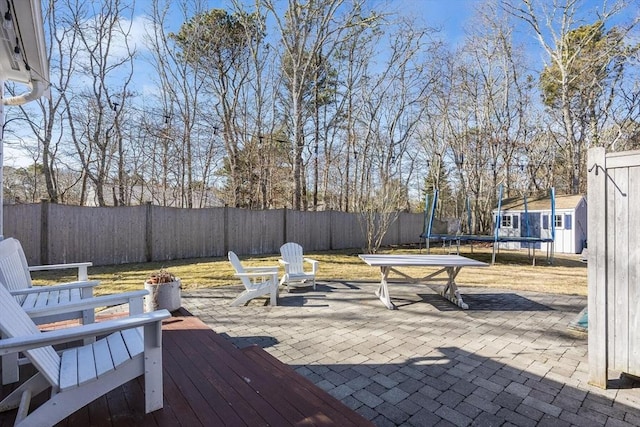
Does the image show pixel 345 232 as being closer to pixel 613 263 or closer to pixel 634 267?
pixel 613 263

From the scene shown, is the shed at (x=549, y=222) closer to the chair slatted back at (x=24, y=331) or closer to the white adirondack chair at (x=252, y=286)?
the white adirondack chair at (x=252, y=286)

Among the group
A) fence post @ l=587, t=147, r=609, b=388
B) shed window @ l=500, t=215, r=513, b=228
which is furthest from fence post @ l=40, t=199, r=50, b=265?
shed window @ l=500, t=215, r=513, b=228

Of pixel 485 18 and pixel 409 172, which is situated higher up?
pixel 485 18

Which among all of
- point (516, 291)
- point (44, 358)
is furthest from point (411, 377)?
point (516, 291)

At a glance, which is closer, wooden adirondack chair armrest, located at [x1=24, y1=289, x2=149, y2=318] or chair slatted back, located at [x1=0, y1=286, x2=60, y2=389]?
chair slatted back, located at [x1=0, y1=286, x2=60, y2=389]

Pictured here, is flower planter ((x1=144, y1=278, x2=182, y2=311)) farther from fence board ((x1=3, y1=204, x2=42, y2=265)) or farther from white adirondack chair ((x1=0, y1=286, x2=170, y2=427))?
fence board ((x1=3, y1=204, x2=42, y2=265))

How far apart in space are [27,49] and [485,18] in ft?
65.3

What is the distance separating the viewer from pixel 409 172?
800 inches

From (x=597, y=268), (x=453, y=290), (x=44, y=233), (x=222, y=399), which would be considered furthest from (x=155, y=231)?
(x=597, y=268)

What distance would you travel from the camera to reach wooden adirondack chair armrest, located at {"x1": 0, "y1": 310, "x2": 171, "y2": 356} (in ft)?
4.70

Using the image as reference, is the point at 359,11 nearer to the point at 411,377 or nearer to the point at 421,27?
the point at 421,27

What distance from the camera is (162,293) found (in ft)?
12.6

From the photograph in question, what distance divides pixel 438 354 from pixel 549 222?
1470 centimetres

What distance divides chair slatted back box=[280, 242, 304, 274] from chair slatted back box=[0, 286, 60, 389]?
401 centimetres
